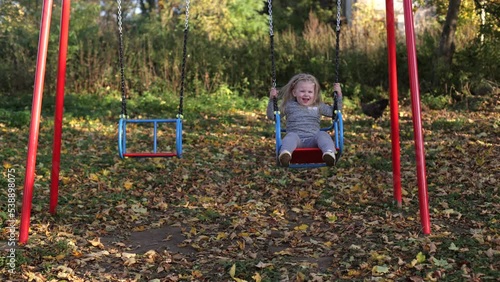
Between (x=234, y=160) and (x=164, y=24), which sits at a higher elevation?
(x=164, y=24)

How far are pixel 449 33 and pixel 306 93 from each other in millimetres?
8304

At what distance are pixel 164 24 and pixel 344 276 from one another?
48.2 feet

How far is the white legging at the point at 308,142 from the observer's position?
6.15 meters

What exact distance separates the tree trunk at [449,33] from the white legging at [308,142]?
835cm

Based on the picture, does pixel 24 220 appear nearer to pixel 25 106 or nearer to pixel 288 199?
pixel 288 199

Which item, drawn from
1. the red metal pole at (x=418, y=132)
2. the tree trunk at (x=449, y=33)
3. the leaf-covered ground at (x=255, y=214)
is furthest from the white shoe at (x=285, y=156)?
the tree trunk at (x=449, y=33)

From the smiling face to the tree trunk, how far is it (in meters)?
7.97

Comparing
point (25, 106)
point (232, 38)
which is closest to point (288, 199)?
point (25, 106)

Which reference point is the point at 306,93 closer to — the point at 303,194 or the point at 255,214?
the point at 255,214

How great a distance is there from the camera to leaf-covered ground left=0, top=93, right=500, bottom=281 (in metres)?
5.29

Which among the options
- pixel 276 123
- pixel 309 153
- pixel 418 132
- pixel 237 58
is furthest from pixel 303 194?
pixel 237 58

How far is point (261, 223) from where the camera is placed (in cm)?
670

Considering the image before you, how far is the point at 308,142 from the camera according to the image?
259 inches

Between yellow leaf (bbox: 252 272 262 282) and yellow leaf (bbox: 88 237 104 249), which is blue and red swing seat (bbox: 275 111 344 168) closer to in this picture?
yellow leaf (bbox: 252 272 262 282)
